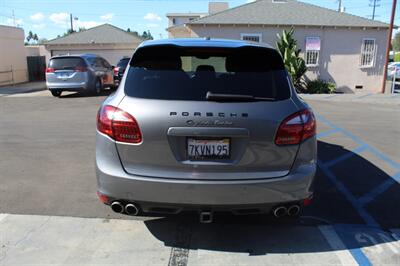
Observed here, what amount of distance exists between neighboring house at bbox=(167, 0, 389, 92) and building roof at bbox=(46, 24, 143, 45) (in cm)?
1178

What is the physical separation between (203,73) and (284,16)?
1934 cm

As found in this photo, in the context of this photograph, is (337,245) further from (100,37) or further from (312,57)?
(100,37)

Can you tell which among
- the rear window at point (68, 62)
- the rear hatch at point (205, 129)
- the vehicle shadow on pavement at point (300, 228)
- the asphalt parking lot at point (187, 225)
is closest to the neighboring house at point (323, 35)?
the rear window at point (68, 62)

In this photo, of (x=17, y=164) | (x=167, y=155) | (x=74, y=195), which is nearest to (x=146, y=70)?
(x=167, y=155)

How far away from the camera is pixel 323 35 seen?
823 inches

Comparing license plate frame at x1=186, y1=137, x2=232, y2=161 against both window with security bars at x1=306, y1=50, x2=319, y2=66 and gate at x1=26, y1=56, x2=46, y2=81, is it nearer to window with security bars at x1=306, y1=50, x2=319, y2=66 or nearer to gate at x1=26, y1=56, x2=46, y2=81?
window with security bars at x1=306, y1=50, x2=319, y2=66

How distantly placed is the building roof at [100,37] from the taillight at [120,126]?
2869cm

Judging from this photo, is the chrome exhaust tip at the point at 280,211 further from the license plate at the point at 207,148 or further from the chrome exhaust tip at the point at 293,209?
the license plate at the point at 207,148

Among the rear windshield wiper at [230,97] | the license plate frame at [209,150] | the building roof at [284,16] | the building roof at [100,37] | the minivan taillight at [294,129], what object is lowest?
the license plate frame at [209,150]

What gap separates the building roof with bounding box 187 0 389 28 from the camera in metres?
20.5

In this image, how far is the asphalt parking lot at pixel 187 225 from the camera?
11.5 feet

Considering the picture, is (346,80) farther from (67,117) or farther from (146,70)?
(146,70)

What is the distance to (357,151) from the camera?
7.20 metres

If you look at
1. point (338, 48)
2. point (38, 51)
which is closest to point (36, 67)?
point (38, 51)
